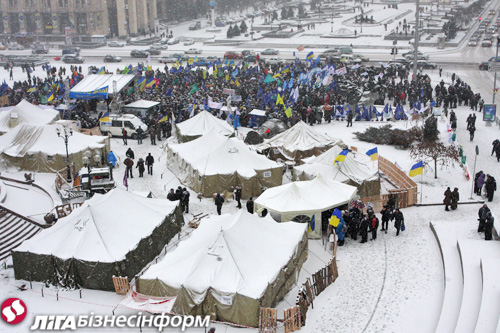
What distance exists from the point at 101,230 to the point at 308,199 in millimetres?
6814

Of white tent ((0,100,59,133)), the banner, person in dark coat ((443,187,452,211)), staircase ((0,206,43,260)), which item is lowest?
staircase ((0,206,43,260))

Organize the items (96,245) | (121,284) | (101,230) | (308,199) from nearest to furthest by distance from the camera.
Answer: (121,284) < (96,245) < (101,230) < (308,199)

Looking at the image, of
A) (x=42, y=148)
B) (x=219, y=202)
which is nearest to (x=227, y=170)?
(x=219, y=202)

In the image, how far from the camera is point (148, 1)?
84.6m

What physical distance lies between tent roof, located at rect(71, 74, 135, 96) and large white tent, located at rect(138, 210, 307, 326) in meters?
21.2

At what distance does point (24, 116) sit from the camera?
3153 cm

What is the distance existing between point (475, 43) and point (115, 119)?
48.5 meters

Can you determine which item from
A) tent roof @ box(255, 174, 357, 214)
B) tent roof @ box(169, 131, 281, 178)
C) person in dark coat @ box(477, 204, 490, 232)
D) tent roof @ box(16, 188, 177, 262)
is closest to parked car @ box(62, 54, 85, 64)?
tent roof @ box(169, 131, 281, 178)

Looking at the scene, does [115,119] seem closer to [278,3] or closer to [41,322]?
[41,322]

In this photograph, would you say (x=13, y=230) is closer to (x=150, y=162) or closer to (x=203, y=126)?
(x=150, y=162)

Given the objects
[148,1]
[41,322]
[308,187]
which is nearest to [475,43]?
[148,1]

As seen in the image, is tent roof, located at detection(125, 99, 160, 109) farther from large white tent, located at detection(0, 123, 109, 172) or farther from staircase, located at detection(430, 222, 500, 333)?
staircase, located at detection(430, 222, 500, 333)

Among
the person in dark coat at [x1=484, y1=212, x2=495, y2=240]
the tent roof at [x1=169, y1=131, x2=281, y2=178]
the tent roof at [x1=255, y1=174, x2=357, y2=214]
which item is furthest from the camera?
Result: the tent roof at [x1=169, y1=131, x2=281, y2=178]

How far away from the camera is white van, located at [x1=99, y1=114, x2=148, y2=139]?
31.5 metres
